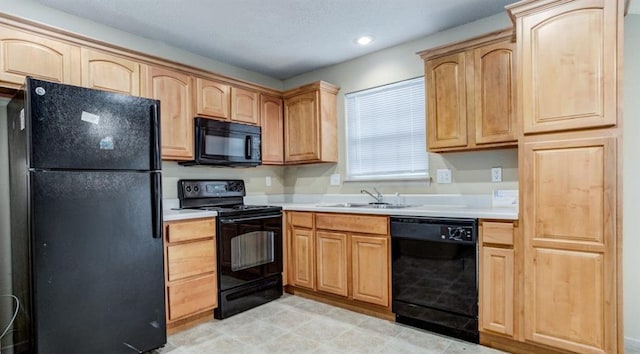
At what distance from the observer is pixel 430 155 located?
10.3ft

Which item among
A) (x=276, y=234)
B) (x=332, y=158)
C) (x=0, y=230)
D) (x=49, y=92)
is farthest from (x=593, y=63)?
(x=0, y=230)

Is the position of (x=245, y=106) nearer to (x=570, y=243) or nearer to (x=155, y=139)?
(x=155, y=139)

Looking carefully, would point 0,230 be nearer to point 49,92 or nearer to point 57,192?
point 57,192

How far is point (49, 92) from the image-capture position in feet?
6.11

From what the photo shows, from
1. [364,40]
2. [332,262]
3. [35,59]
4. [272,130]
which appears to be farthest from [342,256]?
[35,59]

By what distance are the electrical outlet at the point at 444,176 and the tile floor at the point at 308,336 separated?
1.25 metres

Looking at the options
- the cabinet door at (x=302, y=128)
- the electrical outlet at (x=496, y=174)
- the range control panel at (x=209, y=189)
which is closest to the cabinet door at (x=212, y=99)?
the range control panel at (x=209, y=189)

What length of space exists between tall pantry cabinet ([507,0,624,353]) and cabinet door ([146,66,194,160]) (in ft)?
8.33

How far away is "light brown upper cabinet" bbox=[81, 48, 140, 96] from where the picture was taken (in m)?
2.44

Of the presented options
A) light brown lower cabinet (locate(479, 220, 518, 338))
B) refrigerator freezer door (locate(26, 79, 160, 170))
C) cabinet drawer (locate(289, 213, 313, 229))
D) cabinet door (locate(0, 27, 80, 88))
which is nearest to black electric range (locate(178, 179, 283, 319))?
cabinet drawer (locate(289, 213, 313, 229))

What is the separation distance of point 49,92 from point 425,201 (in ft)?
9.22

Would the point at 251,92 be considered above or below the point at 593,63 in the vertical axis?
above

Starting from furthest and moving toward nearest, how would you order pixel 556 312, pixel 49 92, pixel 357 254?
pixel 357 254 < pixel 556 312 < pixel 49 92

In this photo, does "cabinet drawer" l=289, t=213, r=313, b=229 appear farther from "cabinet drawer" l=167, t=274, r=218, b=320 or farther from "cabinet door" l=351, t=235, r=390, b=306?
"cabinet drawer" l=167, t=274, r=218, b=320
